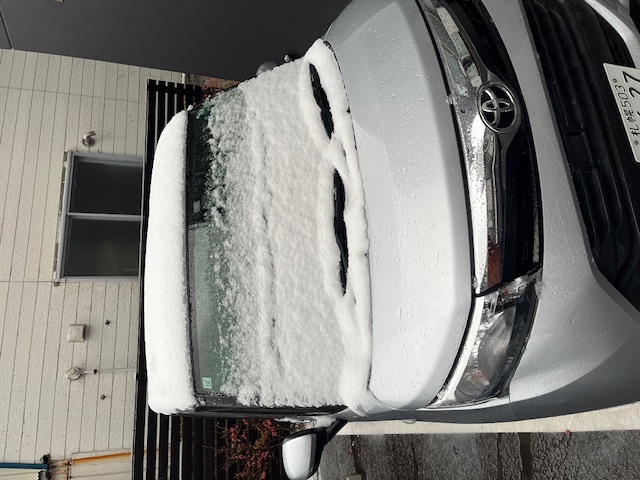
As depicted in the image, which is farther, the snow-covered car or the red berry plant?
the red berry plant

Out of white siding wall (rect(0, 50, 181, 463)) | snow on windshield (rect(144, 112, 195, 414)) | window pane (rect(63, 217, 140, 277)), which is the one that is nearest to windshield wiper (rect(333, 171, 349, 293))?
snow on windshield (rect(144, 112, 195, 414))

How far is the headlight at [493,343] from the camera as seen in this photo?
5.07 feet

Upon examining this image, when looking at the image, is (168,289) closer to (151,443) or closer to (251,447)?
(151,443)

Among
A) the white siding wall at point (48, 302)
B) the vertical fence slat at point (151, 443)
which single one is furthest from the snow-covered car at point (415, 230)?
the white siding wall at point (48, 302)

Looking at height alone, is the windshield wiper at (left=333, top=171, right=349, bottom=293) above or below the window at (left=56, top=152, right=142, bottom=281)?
below

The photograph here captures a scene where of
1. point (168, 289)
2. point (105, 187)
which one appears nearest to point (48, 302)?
point (105, 187)

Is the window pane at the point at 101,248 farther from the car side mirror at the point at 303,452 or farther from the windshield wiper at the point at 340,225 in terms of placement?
the windshield wiper at the point at 340,225

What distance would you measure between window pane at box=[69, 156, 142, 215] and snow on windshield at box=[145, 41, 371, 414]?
348 centimetres

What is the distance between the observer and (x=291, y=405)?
195 centimetres

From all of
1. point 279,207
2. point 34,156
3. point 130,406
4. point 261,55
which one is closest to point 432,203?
point 279,207

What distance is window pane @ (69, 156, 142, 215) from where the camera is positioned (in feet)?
17.2

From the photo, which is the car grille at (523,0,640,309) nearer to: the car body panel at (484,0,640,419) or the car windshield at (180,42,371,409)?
the car body panel at (484,0,640,419)

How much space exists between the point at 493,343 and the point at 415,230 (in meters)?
0.40

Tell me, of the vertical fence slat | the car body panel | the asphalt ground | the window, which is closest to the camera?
the car body panel
